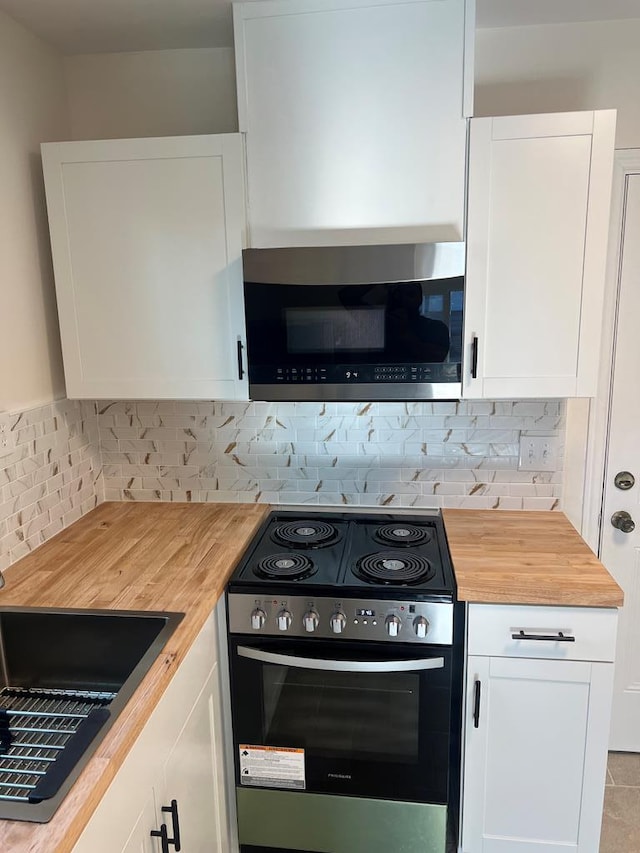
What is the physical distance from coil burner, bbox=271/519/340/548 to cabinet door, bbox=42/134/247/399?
0.50 meters

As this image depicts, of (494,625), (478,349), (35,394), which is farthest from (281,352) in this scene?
(494,625)

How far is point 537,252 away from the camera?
1.75m

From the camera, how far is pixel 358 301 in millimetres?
1765

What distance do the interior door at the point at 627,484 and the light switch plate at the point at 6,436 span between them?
1.99 meters

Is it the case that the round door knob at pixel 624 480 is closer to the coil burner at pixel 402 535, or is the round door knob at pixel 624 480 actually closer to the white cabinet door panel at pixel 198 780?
the coil burner at pixel 402 535

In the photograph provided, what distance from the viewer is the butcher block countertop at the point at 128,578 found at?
3.06 feet

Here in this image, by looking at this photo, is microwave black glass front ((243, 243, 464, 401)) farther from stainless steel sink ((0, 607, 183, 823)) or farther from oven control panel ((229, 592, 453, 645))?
stainless steel sink ((0, 607, 183, 823))

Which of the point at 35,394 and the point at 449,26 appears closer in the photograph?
the point at 449,26

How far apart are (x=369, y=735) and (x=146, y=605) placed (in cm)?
76

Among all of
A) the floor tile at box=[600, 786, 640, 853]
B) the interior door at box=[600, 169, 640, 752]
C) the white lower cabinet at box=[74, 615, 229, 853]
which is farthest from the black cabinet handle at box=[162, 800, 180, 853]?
the interior door at box=[600, 169, 640, 752]

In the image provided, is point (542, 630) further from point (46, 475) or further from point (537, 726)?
point (46, 475)

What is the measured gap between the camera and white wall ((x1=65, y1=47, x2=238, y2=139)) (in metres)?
2.07

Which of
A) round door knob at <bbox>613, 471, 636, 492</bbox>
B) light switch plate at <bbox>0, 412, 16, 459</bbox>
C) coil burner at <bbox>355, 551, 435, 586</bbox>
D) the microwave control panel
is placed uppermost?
the microwave control panel

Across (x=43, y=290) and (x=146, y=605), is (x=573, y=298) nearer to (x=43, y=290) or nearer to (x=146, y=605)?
(x=146, y=605)
